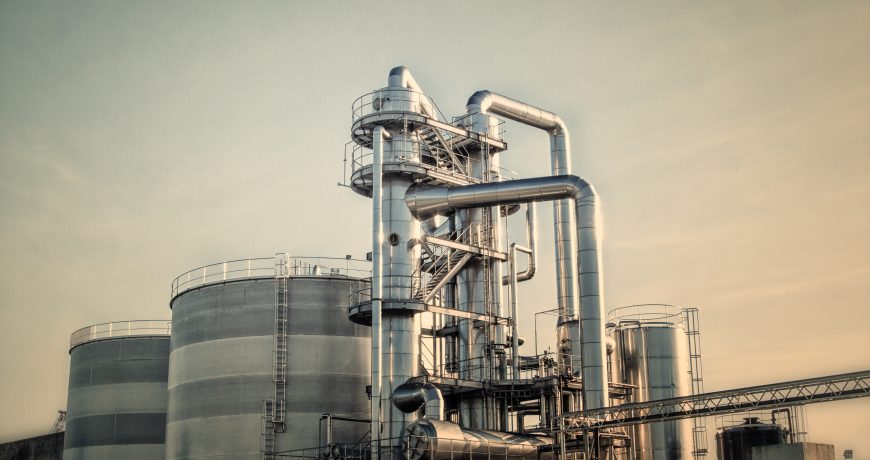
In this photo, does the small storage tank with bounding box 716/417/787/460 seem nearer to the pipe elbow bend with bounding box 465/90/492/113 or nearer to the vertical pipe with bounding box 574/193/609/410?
the vertical pipe with bounding box 574/193/609/410

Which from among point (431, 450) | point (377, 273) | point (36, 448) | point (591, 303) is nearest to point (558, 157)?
point (591, 303)

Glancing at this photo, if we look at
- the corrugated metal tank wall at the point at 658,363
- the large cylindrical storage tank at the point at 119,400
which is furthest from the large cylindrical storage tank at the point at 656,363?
the large cylindrical storage tank at the point at 119,400

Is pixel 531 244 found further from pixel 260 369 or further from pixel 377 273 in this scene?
pixel 260 369

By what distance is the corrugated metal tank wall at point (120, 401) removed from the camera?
56.5 meters

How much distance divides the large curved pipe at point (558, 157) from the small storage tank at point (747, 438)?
8.99m

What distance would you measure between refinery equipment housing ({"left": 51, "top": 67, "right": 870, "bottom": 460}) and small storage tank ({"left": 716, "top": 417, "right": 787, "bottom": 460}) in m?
0.10

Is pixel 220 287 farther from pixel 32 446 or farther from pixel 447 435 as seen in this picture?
pixel 32 446

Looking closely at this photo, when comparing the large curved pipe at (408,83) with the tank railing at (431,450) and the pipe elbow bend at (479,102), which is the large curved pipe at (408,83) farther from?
the tank railing at (431,450)

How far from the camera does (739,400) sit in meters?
35.0

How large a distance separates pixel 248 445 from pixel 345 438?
14.1ft

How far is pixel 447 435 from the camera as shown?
36469 mm

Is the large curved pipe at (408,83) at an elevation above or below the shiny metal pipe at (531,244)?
above

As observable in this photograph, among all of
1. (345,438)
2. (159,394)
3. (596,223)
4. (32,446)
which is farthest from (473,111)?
(32,446)

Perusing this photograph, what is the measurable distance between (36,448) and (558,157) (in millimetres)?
46171
